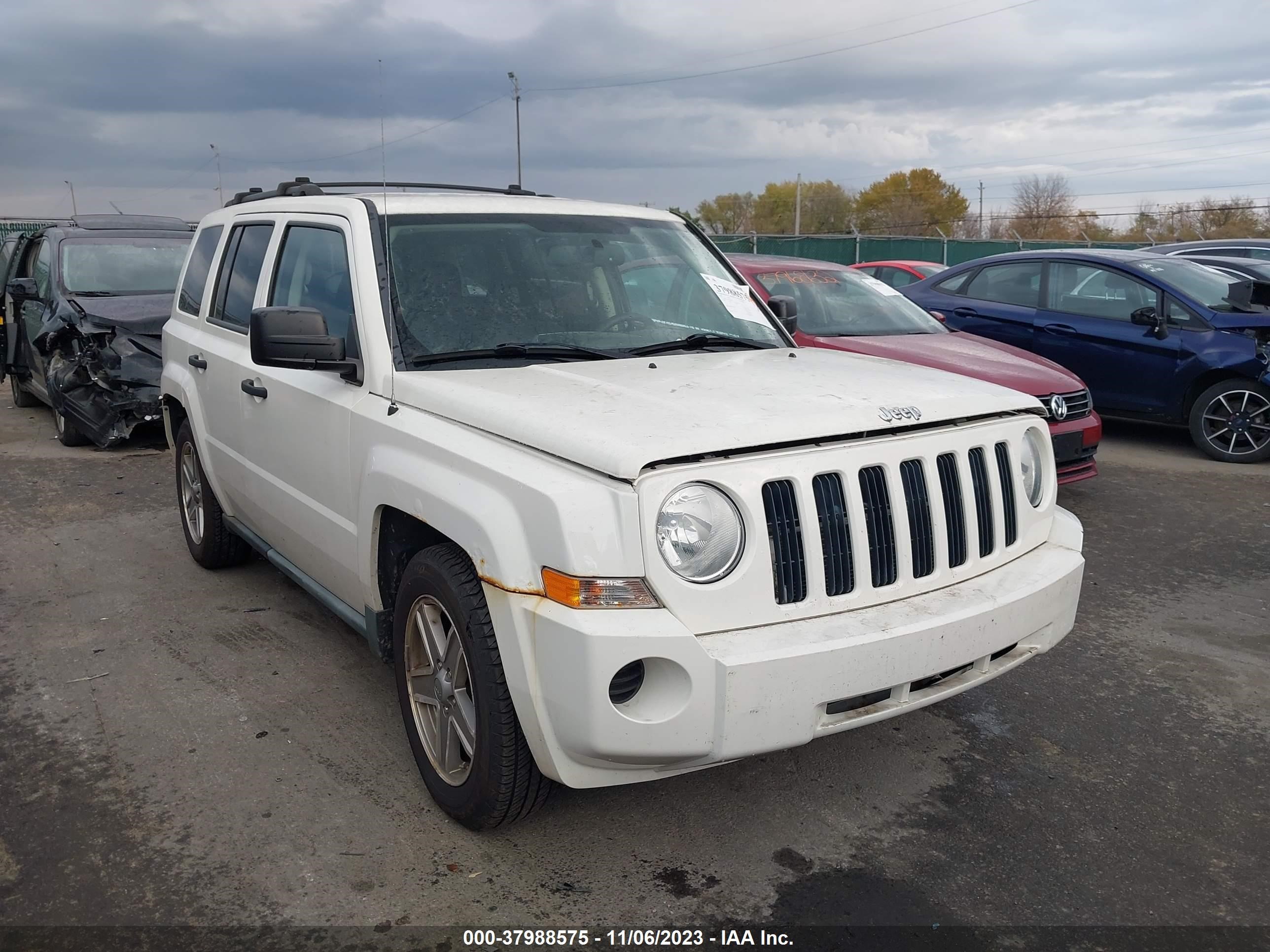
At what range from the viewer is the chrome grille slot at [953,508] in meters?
3.06

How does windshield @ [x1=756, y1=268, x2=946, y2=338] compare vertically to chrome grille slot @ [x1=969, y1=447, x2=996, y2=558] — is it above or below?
above

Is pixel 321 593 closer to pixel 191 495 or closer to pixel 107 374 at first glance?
pixel 191 495

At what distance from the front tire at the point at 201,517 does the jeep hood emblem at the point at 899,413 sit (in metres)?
3.56

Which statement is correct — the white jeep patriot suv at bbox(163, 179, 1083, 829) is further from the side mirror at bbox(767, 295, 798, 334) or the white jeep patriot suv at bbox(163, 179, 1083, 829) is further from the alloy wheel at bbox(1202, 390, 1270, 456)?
the alloy wheel at bbox(1202, 390, 1270, 456)

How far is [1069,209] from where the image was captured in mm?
58969

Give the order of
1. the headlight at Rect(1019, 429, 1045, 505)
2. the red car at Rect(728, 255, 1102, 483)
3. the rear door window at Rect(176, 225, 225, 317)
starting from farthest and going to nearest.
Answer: the red car at Rect(728, 255, 1102, 483), the rear door window at Rect(176, 225, 225, 317), the headlight at Rect(1019, 429, 1045, 505)

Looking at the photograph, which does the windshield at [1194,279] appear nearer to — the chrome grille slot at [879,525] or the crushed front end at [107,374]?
the chrome grille slot at [879,525]

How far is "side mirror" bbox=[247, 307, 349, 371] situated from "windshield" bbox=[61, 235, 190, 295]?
6901mm

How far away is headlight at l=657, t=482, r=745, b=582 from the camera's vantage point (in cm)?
260

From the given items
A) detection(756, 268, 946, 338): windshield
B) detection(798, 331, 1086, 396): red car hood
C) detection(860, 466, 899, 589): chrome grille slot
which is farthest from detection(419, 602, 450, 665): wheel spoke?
detection(756, 268, 946, 338): windshield

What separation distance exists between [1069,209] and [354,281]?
205 feet

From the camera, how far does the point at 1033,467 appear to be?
3.51m

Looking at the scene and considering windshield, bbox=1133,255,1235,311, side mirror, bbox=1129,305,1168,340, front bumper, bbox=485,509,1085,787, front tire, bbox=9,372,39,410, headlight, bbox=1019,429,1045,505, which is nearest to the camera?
front bumper, bbox=485,509,1085,787

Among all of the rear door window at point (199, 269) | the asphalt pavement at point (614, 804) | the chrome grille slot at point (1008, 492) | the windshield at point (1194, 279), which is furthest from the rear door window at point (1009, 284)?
the rear door window at point (199, 269)
